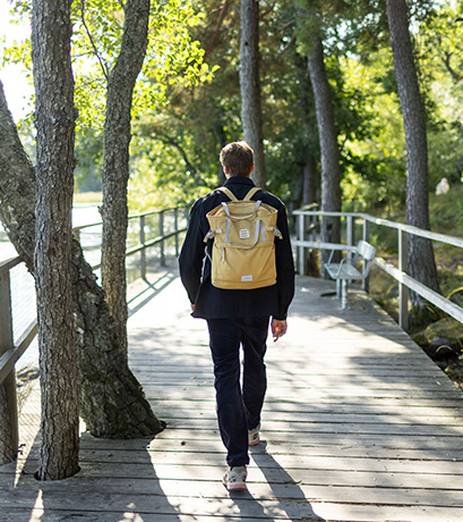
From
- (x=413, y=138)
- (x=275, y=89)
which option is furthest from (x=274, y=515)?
(x=275, y=89)

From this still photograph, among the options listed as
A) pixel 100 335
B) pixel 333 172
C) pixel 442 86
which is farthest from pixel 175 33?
pixel 442 86

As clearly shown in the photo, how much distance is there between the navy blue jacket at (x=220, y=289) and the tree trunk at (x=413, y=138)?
6.04 metres

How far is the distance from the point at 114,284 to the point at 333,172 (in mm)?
9245

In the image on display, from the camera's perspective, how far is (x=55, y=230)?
363cm

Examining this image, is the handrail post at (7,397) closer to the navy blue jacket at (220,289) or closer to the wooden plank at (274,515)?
the wooden plank at (274,515)

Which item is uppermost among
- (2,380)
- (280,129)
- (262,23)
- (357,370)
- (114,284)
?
(262,23)

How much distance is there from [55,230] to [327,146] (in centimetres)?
1078

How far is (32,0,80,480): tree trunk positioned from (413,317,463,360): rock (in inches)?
187

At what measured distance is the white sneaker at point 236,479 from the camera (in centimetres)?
371

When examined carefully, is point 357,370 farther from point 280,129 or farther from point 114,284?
point 280,129

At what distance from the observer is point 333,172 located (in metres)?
13.8

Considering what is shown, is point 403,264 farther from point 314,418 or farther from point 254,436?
point 254,436

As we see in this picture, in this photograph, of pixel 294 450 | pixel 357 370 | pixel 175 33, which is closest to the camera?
pixel 294 450

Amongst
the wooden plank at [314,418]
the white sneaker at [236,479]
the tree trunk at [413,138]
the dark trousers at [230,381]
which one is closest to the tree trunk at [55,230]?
the dark trousers at [230,381]
